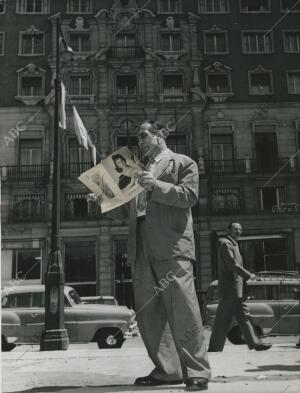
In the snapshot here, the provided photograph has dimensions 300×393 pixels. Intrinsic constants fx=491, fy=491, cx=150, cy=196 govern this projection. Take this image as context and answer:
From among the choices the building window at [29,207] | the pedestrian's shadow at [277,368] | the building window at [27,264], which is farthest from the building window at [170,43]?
the pedestrian's shadow at [277,368]

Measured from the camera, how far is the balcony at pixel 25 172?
22.3m

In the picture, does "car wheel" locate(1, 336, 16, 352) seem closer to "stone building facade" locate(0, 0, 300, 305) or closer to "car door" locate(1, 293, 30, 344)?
"car door" locate(1, 293, 30, 344)

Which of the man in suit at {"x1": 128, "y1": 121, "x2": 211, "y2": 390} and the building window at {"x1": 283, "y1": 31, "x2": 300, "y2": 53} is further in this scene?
the building window at {"x1": 283, "y1": 31, "x2": 300, "y2": 53}

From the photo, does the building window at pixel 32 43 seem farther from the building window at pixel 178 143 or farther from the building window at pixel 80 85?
the building window at pixel 178 143

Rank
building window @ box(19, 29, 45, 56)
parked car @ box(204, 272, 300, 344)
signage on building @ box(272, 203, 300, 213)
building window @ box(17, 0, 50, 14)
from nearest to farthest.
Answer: parked car @ box(204, 272, 300, 344) < building window @ box(17, 0, 50, 14) < building window @ box(19, 29, 45, 56) < signage on building @ box(272, 203, 300, 213)

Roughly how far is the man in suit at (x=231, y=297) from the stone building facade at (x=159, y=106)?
16.4 meters

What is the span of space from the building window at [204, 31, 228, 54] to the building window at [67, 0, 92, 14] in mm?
5641

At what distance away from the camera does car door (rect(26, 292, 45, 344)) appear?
32.7 feet

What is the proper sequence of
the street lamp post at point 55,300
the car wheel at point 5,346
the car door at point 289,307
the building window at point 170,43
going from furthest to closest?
the building window at point 170,43 < the car door at point 289,307 < the car wheel at point 5,346 < the street lamp post at point 55,300

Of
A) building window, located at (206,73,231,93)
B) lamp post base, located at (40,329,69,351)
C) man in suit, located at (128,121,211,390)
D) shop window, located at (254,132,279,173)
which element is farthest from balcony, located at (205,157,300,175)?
man in suit, located at (128,121,211,390)

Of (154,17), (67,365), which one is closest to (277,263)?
(154,17)

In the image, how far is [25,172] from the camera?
22500mm

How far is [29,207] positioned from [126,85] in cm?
728

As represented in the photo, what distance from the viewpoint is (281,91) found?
22.9m
